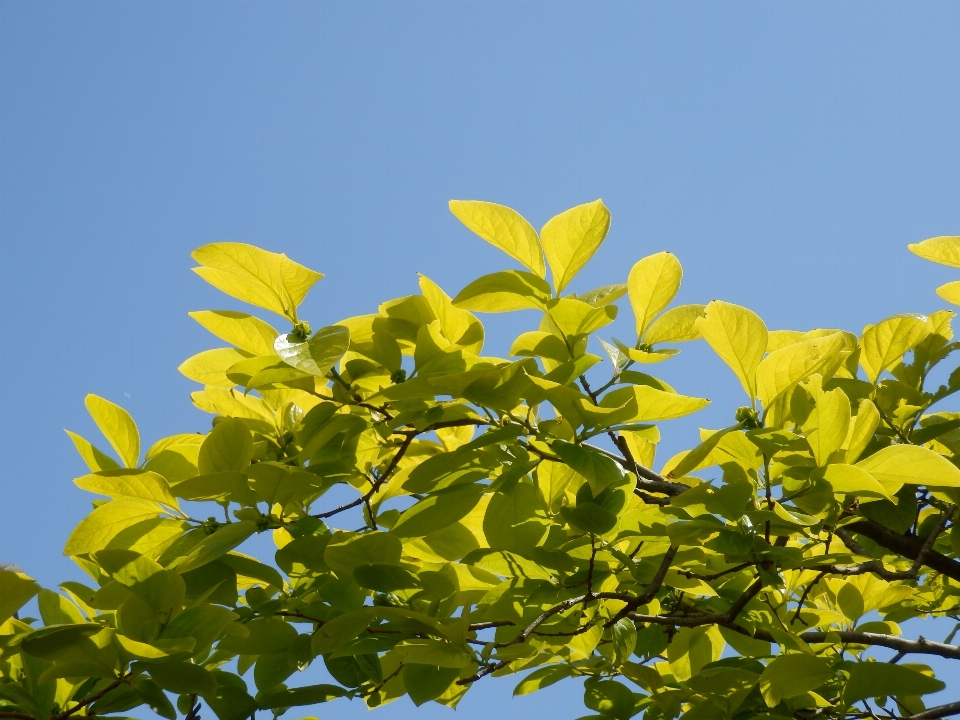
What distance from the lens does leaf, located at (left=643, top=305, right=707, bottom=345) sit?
4.52 ft

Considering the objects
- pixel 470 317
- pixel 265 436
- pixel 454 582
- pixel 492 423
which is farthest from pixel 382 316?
pixel 454 582

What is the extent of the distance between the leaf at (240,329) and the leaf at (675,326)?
0.65m

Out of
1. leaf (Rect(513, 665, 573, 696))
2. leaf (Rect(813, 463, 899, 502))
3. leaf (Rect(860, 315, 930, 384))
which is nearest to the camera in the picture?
leaf (Rect(813, 463, 899, 502))

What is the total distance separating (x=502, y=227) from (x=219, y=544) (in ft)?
2.14

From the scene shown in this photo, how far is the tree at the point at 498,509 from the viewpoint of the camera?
1171 millimetres

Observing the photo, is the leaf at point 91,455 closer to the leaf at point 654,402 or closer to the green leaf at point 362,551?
the green leaf at point 362,551

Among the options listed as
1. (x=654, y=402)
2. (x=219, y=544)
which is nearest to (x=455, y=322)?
(x=654, y=402)

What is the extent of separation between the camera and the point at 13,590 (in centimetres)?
112

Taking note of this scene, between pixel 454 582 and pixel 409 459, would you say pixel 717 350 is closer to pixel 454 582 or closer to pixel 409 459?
pixel 454 582

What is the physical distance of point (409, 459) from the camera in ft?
5.56

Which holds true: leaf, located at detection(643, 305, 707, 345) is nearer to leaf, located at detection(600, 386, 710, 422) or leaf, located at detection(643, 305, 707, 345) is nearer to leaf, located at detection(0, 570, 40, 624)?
Result: leaf, located at detection(600, 386, 710, 422)

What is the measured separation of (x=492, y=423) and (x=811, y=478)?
1.61ft

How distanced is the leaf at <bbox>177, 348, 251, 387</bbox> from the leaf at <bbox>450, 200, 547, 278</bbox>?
45 centimetres

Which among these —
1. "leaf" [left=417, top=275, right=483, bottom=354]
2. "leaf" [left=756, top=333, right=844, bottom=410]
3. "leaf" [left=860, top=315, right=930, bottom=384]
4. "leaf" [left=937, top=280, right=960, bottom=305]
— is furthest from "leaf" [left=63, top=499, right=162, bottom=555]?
"leaf" [left=937, top=280, right=960, bottom=305]
